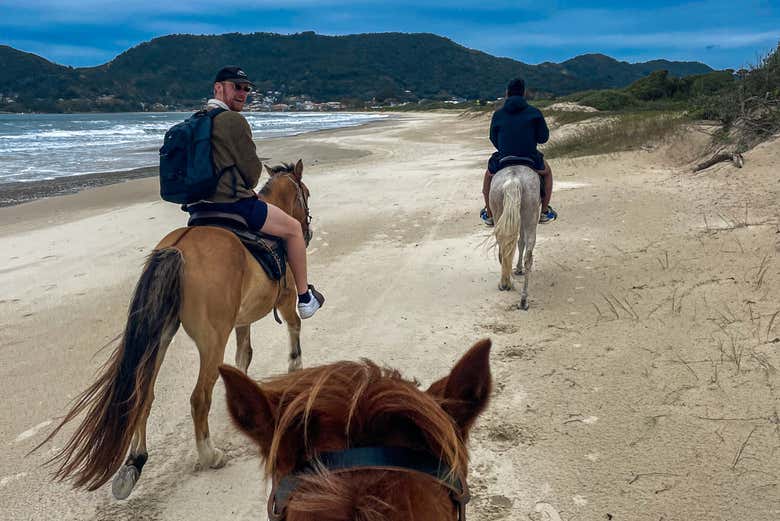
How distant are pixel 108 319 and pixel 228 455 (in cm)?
350

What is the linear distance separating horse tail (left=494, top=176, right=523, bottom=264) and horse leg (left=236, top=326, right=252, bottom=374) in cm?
338

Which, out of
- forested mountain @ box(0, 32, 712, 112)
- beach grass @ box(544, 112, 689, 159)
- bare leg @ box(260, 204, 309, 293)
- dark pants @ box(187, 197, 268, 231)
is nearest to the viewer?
dark pants @ box(187, 197, 268, 231)

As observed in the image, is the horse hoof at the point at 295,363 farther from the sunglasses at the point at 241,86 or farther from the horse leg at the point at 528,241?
the horse leg at the point at 528,241

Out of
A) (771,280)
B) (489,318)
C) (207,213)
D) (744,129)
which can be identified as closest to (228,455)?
(207,213)

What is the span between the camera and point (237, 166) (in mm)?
3682

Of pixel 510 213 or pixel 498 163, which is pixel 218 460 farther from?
pixel 498 163

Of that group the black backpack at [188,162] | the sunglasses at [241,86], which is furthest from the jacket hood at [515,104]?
the black backpack at [188,162]

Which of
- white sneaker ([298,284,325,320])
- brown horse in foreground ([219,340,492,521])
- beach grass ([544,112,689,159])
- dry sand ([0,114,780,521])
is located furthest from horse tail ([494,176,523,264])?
beach grass ([544,112,689,159])

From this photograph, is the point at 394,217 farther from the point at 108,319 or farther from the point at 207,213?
the point at 207,213

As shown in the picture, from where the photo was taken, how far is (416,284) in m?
7.18

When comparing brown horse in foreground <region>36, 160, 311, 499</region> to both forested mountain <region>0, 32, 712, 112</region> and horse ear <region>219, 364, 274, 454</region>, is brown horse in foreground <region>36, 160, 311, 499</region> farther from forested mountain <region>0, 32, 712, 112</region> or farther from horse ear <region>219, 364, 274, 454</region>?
forested mountain <region>0, 32, 712, 112</region>

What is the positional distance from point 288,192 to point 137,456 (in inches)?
107

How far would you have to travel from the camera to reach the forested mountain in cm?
12212

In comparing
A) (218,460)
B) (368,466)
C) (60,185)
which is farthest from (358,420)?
(60,185)
